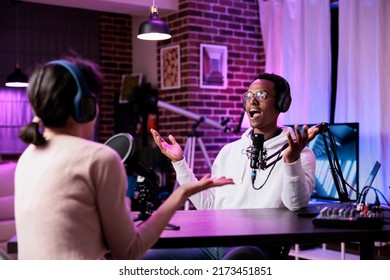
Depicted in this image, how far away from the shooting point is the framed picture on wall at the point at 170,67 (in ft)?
17.6

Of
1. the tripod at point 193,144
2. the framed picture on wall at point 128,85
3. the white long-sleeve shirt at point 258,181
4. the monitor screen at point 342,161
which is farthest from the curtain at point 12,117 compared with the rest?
the white long-sleeve shirt at point 258,181

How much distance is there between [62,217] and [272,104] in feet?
4.45

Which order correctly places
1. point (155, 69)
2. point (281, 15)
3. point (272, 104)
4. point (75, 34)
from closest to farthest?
point (272, 104), point (281, 15), point (155, 69), point (75, 34)

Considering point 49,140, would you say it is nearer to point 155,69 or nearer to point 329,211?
point 329,211

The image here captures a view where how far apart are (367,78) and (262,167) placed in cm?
241

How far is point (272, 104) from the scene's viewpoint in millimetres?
2559

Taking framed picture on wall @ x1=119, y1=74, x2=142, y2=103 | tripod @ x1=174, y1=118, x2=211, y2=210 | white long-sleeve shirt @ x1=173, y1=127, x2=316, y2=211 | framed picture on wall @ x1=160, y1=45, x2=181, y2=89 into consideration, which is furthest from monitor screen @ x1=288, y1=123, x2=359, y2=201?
framed picture on wall @ x1=119, y1=74, x2=142, y2=103

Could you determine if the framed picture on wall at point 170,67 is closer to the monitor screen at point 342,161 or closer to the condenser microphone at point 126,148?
the monitor screen at point 342,161

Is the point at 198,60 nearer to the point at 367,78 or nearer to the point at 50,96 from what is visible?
the point at 367,78

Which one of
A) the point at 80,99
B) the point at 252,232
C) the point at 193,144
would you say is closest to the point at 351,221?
the point at 252,232

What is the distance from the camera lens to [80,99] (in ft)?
4.75

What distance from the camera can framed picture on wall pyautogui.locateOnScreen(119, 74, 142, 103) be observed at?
609cm

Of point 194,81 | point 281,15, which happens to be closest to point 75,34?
point 194,81
